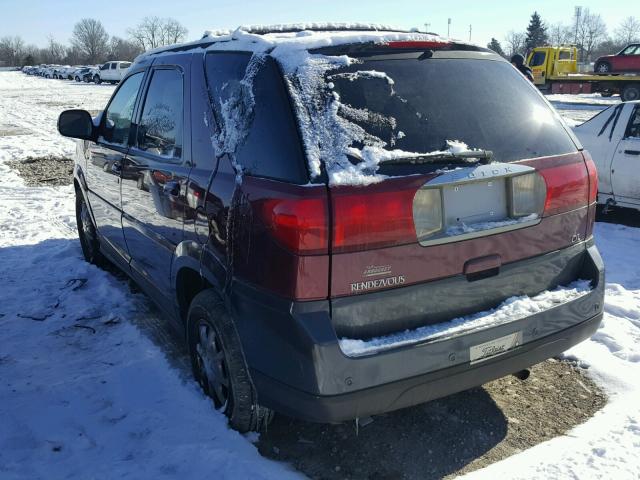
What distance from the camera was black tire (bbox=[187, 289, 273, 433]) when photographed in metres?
2.77

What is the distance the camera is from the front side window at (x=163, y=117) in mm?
3299

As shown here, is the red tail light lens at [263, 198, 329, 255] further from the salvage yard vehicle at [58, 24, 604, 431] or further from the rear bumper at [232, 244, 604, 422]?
the rear bumper at [232, 244, 604, 422]

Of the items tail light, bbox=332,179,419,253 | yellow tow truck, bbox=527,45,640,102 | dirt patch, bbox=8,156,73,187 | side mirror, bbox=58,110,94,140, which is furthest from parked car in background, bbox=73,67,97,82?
tail light, bbox=332,179,419,253

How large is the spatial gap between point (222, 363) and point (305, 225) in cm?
107

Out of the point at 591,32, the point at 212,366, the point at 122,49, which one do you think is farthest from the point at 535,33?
the point at 212,366

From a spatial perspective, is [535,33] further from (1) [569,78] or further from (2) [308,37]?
(2) [308,37]

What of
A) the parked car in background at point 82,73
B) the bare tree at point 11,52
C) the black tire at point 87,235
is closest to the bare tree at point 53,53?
the bare tree at point 11,52

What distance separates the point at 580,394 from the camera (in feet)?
11.1

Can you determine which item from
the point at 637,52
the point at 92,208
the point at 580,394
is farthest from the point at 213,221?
the point at 637,52

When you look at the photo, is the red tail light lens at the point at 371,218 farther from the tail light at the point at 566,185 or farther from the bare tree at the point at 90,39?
the bare tree at the point at 90,39

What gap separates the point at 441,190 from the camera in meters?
2.46

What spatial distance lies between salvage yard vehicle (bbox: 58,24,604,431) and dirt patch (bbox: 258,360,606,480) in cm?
26

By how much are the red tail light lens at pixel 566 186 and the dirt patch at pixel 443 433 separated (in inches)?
45.4

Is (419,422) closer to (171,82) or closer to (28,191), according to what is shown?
(171,82)
